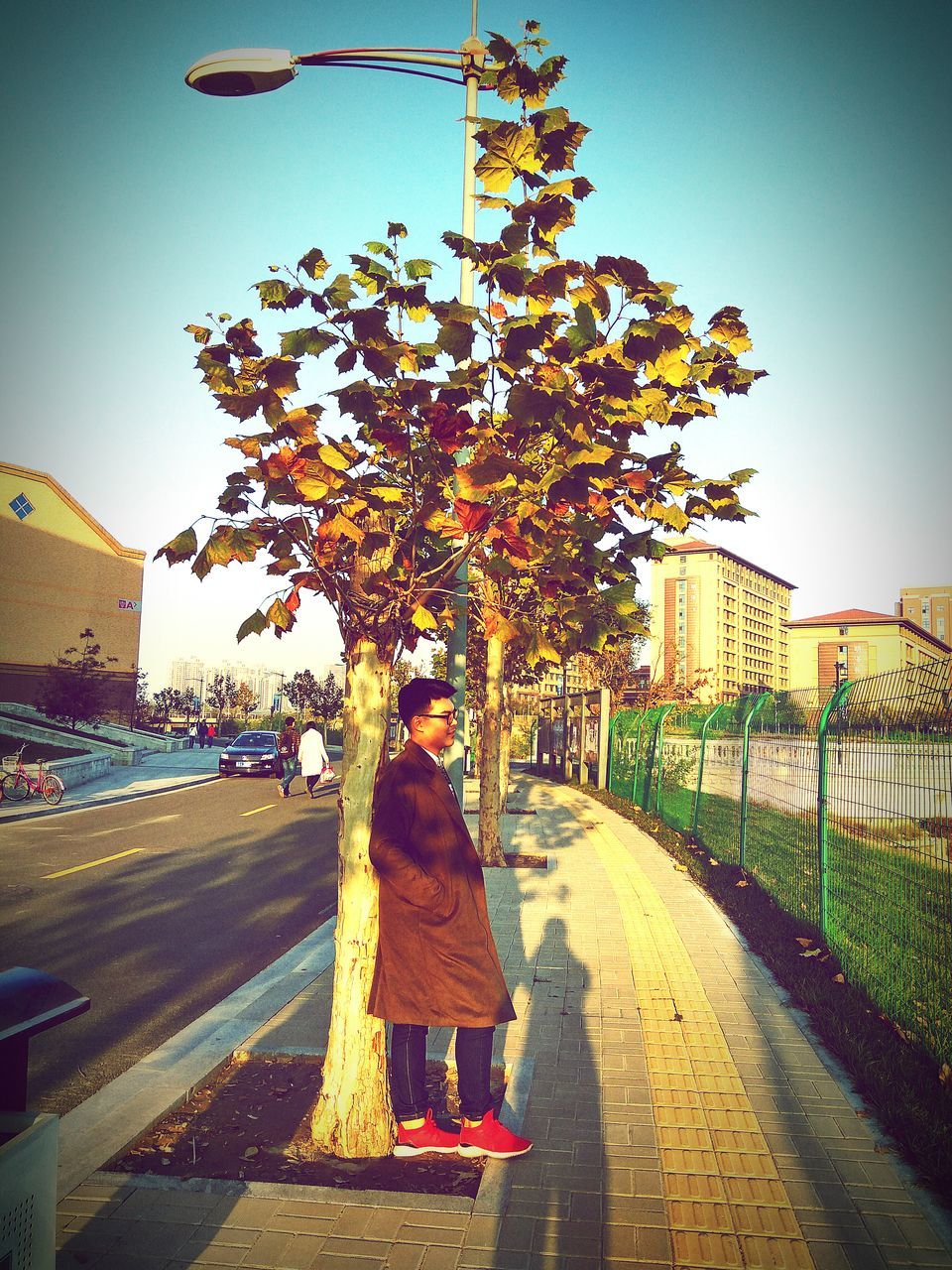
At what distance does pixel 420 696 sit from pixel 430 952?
1003 mm

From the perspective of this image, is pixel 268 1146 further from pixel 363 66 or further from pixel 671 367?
pixel 363 66

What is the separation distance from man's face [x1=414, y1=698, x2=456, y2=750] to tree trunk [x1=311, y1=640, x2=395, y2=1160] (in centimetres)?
26

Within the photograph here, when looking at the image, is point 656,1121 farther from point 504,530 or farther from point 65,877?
point 65,877

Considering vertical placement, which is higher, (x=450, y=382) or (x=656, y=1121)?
(x=450, y=382)

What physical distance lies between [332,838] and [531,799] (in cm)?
651

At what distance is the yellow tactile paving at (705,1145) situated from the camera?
115 inches

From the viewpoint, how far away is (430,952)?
337cm

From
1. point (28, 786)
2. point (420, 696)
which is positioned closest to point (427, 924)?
point (420, 696)

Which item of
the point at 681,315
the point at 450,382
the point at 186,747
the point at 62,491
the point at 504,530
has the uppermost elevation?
the point at 62,491

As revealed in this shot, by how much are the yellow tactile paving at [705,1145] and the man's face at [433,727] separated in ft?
6.03

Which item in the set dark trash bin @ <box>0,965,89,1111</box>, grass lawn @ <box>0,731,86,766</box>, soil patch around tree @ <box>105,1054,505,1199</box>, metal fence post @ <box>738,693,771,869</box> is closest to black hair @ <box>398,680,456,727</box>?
soil patch around tree @ <box>105,1054,505,1199</box>

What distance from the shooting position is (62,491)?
138 ft

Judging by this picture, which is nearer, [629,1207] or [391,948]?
[629,1207]

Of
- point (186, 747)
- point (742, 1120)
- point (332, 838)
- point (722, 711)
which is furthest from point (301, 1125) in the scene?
point (186, 747)
